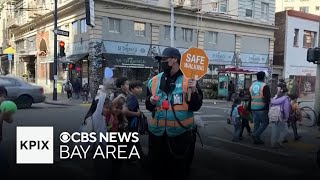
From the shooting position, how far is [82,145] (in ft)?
21.6

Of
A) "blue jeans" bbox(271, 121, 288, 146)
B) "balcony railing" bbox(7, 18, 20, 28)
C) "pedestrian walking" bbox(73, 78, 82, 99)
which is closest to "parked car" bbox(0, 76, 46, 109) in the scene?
"pedestrian walking" bbox(73, 78, 82, 99)

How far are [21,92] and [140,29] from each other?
49.8ft

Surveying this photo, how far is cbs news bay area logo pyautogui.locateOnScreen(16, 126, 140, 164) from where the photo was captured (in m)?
5.88

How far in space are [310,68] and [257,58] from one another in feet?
24.7

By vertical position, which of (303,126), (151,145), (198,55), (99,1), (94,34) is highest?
(99,1)

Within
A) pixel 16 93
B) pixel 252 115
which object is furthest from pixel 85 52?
pixel 252 115

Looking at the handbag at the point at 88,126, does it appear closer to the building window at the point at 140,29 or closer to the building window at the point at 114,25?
the building window at the point at 114,25

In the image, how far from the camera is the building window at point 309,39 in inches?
1667

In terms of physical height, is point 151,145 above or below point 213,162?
above

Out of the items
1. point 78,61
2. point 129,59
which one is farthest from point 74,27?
point 129,59

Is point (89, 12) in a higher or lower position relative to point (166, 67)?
higher

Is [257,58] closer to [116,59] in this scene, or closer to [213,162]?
[116,59]

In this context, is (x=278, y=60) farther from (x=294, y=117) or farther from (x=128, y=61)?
(x=294, y=117)

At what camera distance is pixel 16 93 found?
56.6ft
